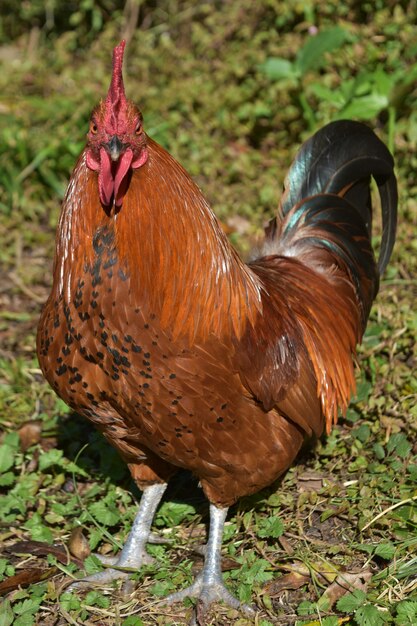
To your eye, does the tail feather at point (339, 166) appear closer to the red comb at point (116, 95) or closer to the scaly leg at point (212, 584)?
the red comb at point (116, 95)

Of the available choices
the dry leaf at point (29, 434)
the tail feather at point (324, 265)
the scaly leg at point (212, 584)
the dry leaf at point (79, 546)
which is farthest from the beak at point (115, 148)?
the dry leaf at point (29, 434)

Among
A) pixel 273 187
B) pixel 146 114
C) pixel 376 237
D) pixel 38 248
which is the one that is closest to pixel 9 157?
pixel 38 248

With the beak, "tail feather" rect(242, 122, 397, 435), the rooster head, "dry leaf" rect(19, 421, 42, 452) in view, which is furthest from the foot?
the beak

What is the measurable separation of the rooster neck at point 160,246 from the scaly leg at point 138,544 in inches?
38.7

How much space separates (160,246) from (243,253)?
2546 mm

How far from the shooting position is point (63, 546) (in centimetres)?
353

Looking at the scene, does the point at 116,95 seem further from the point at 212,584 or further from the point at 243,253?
the point at 243,253

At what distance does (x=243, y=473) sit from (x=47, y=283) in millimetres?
2664

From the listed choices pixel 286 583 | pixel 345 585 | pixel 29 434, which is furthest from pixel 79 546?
pixel 345 585

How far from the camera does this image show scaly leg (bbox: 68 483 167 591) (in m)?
3.40

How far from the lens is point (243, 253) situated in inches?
209

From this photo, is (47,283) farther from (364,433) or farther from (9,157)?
(364,433)

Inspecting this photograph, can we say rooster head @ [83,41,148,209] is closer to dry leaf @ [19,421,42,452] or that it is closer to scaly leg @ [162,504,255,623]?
scaly leg @ [162,504,255,623]

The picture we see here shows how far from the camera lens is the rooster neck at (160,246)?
2752 millimetres
